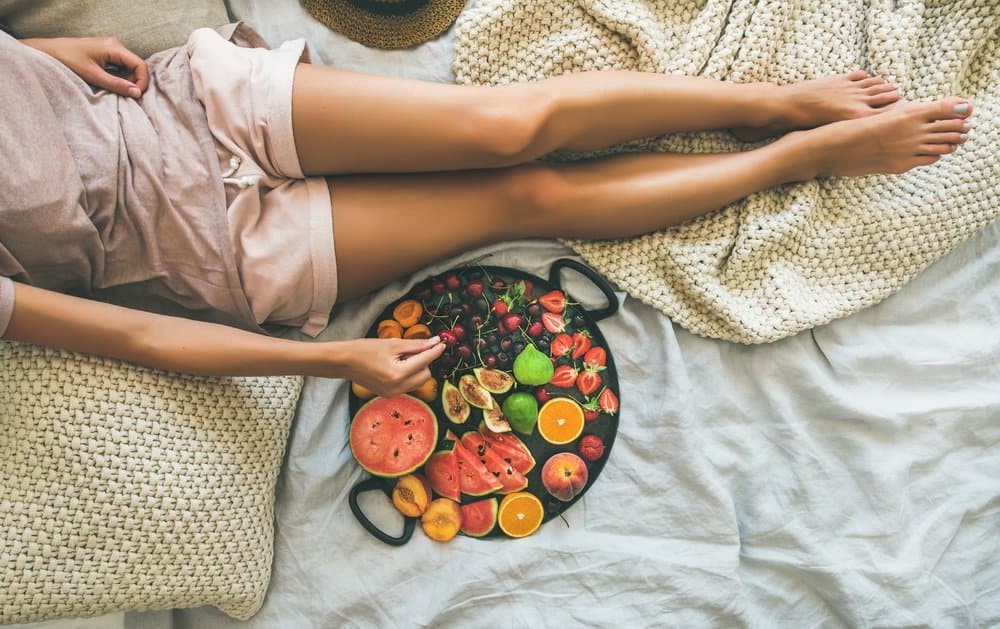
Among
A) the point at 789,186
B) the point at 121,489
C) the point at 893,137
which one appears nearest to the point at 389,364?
the point at 121,489

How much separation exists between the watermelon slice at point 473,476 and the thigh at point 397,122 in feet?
1.41

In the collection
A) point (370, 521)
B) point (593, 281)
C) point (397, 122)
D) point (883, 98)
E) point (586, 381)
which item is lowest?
point (370, 521)

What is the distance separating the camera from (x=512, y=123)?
0.93 meters

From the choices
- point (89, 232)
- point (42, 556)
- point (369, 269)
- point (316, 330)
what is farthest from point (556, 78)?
point (42, 556)

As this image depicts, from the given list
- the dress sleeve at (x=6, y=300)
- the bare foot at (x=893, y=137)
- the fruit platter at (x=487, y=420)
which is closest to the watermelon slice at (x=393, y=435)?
the fruit platter at (x=487, y=420)

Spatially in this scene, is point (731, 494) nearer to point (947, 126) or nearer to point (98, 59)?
point (947, 126)

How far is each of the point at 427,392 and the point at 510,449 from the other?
6.0 inches

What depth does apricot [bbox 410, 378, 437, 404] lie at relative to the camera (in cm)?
102

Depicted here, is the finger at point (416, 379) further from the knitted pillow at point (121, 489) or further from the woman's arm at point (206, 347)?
the knitted pillow at point (121, 489)

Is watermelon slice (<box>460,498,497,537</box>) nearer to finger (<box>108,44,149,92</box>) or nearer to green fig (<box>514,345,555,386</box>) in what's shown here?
green fig (<box>514,345,555,386</box>)

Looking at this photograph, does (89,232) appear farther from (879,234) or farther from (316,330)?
(879,234)

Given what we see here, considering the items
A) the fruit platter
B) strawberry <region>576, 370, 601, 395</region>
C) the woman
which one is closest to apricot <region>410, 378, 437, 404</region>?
the fruit platter

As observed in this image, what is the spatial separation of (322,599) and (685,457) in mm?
582

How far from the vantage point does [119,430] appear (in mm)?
887
